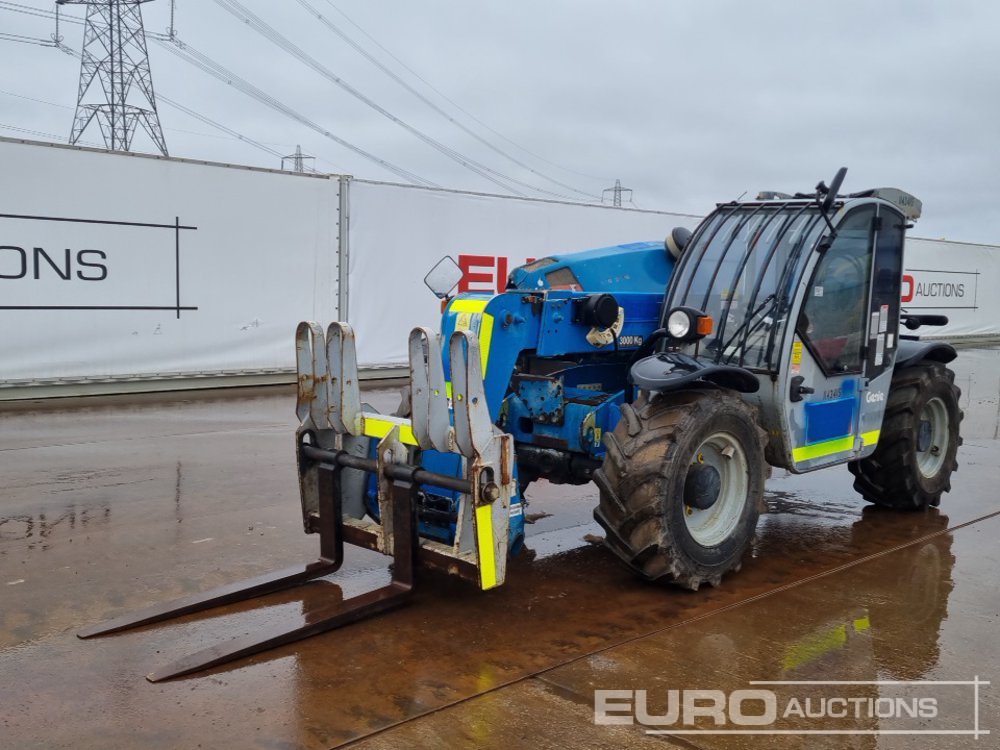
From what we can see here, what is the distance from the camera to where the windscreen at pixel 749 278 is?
5.41 meters

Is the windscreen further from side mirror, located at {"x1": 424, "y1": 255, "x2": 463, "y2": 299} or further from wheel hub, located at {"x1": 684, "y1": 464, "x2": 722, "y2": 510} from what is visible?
side mirror, located at {"x1": 424, "y1": 255, "x2": 463, "y2": 299}

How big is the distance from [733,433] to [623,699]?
1839 millimetres

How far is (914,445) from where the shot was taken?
6430 millimetres

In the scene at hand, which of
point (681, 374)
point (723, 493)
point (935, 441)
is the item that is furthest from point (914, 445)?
point (681, 374)

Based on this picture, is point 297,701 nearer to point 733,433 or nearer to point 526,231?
point 733,433

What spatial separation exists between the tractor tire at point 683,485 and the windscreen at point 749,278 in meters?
0.53

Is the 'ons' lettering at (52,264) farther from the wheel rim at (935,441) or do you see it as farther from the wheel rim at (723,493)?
the wheel rim at (935,441)

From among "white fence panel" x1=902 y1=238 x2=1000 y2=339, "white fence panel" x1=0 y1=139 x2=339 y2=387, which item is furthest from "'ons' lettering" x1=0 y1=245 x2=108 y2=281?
"white fence panel" x1=902 y1=238 x2=1000 y2=339

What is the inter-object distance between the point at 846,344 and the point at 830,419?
500 mm

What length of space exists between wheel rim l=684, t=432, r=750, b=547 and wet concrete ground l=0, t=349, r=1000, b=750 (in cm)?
30

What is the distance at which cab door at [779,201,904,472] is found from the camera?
216 inches

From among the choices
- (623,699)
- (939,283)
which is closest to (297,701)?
(623,699)

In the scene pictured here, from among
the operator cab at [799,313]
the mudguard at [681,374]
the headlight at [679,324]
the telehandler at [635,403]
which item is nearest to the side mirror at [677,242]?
the telehandler at [635,403]

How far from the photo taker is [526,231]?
51.1 ft
